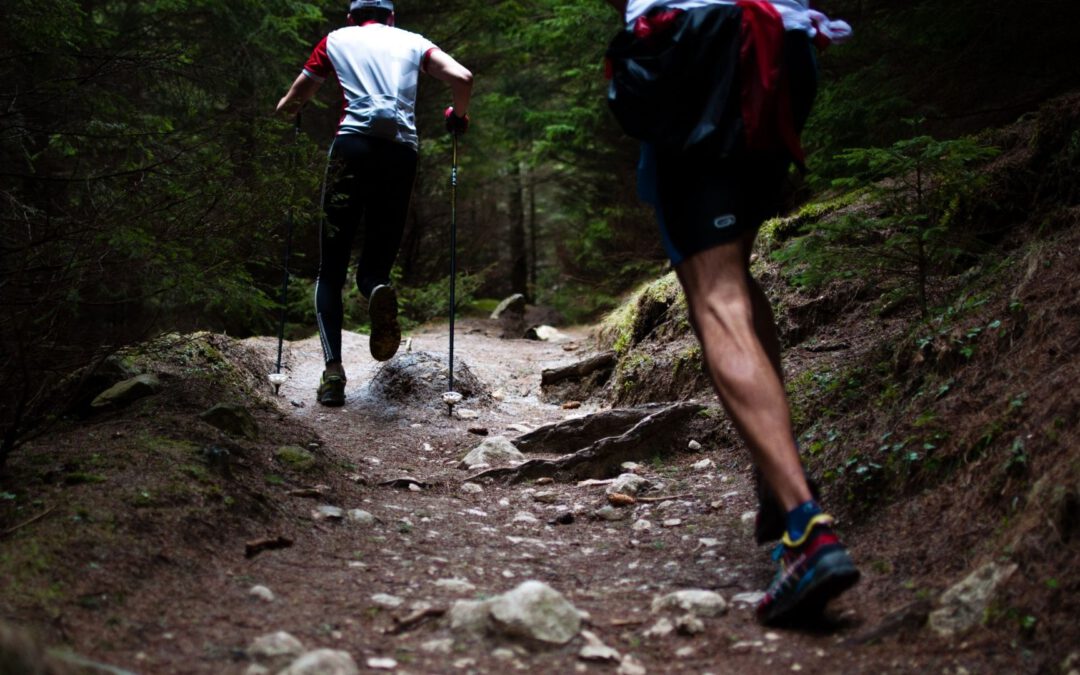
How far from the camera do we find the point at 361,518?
10.6 ft

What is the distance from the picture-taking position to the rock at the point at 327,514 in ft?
10.3

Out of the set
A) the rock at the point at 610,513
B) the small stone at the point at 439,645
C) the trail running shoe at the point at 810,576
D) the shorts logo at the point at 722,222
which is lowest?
the rock at the point at 610,513

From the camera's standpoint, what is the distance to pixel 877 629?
1.96 m

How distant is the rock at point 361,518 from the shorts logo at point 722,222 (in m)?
1.80

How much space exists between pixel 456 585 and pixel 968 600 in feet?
4.60

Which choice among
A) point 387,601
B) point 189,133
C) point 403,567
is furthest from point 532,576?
point 189,133

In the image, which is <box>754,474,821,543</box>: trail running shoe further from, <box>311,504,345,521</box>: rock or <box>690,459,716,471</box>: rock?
<box>690,459,716,471</box>: rock

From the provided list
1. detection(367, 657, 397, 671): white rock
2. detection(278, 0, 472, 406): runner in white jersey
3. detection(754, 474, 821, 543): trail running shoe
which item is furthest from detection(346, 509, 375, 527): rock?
detection(278, 0, 472, 406): runner in white jersey

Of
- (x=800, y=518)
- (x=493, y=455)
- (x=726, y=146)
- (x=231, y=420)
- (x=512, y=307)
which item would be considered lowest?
(x=512, y=307)

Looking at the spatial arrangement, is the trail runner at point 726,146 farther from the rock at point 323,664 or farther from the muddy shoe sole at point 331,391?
the muddy shoe sole at point 331,391

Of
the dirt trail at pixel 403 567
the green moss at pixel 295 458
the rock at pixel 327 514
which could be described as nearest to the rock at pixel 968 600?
the dirt trail at pixel 403 567

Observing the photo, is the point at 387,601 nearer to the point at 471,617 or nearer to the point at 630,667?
the point at 471,617

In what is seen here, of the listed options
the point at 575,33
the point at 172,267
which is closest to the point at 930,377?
the point at 172,267

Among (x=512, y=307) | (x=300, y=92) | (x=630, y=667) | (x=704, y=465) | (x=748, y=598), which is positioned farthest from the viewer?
(x=512, y=307)
